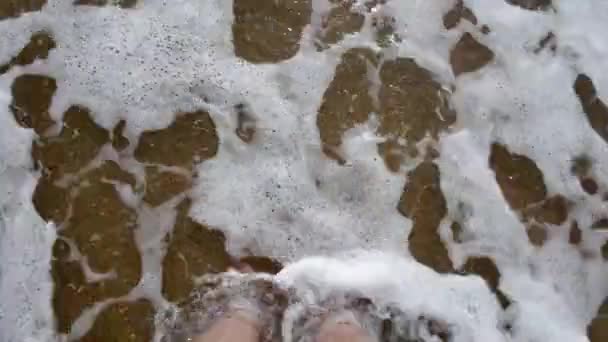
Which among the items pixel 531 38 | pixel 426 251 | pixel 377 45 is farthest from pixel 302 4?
pixel 426 251

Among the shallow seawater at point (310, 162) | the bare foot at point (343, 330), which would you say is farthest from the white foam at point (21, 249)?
the bare foot at point (343, 330)

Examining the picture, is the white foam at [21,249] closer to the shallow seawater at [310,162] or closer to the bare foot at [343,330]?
the shallow seawater at [310,162]

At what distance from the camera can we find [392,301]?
4.22 meters

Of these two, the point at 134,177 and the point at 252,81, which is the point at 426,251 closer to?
the point at 252,81

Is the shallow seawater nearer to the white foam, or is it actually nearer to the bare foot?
the white foam

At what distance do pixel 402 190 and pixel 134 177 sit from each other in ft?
6.36

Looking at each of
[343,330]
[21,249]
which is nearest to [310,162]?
[343,330]

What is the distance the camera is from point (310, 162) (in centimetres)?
436

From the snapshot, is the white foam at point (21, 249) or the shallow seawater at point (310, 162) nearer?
the white foam at point (21, 249)

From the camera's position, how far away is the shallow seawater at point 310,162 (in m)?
4.18

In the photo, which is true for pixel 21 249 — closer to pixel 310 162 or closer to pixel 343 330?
pixel 310 162

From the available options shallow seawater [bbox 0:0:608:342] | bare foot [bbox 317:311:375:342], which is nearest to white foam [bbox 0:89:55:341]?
shallow seawater [bbox 0:0:608:342]

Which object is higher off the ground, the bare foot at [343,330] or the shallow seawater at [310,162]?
the shallow seawater at [310,162]

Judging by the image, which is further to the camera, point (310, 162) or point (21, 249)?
point (310, 162)
